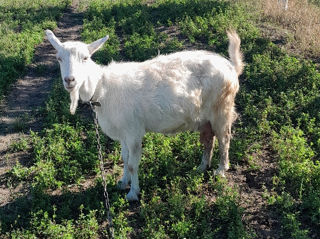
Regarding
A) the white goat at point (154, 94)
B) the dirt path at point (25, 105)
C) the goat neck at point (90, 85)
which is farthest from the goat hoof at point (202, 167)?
the dirt path at point (25, 105)

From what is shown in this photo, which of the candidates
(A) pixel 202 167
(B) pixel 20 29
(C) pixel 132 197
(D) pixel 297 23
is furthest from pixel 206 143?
(B) pixel 20 29

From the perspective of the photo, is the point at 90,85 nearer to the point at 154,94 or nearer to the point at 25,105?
the point at 154,94

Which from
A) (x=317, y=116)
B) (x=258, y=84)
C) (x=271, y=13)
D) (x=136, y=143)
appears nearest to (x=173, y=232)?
(x=136, y=143)

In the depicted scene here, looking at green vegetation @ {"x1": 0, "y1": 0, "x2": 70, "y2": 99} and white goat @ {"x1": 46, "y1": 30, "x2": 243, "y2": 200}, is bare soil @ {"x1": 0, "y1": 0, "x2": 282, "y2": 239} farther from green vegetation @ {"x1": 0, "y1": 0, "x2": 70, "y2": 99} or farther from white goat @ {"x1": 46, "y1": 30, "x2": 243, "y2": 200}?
white goat @ {"x1": 46, "y1": 30, "x2": 243, "y2": 200}

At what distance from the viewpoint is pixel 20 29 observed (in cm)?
1238

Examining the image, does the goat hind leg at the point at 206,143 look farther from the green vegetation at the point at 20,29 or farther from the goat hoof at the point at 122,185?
the green vegetation at the point at 20,29

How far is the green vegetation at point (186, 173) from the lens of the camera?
485 centimetres

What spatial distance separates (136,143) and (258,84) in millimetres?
4256

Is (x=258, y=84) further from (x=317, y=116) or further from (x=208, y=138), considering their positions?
(x=208, y=138)

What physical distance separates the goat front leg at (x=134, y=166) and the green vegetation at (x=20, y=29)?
463 centimetres

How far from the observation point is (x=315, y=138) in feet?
21.5

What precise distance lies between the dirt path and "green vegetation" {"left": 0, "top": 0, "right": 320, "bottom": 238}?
0.86 ft

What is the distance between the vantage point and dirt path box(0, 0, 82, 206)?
6426 mm

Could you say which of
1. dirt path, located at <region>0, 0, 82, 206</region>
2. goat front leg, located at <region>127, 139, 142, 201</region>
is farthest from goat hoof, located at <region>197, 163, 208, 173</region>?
dirt path, located at <region>0, 0, 82, 206</region>
